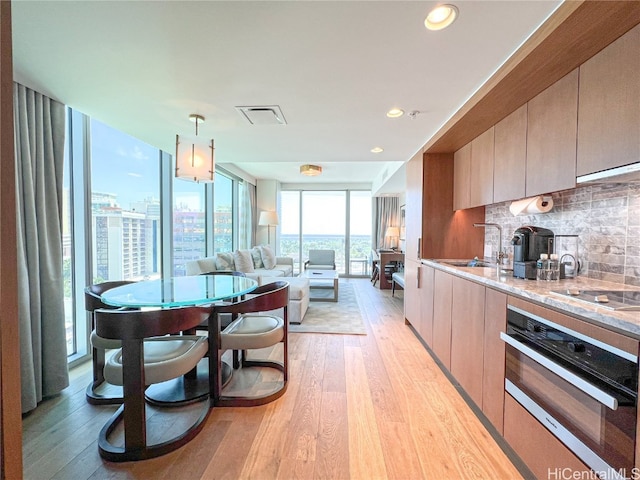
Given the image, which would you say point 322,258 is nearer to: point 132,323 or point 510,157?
point 510,157

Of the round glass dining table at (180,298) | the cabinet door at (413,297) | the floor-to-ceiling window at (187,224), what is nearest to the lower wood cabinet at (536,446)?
the cabinet door at (413,297)

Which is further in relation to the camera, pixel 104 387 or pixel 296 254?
pixel 296 254

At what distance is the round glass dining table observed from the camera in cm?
181

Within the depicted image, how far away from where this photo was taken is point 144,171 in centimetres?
361

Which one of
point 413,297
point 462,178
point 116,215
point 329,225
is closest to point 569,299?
point 462,178

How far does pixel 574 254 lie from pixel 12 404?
283 cm

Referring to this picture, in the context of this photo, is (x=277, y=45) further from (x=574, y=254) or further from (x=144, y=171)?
(x=144, y=171)

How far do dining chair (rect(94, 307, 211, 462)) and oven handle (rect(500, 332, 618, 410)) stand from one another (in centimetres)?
186

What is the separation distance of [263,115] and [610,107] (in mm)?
2205

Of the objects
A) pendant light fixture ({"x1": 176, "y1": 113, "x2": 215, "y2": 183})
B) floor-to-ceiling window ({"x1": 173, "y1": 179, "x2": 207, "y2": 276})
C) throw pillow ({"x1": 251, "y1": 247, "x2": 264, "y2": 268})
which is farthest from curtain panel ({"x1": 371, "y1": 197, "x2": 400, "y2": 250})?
pendant light fixture ({"x1": 176, "y1": 113, "x2": 215, "y2": 183})

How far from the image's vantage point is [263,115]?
238cm

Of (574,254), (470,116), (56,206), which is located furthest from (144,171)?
(574,254)

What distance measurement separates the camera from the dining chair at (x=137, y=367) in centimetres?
149

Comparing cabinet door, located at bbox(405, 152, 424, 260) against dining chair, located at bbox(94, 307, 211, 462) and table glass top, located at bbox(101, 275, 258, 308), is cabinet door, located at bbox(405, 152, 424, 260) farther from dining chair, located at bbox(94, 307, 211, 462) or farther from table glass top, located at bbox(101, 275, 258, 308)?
dining chair, located at bbox(94, 307, 211, 462)
